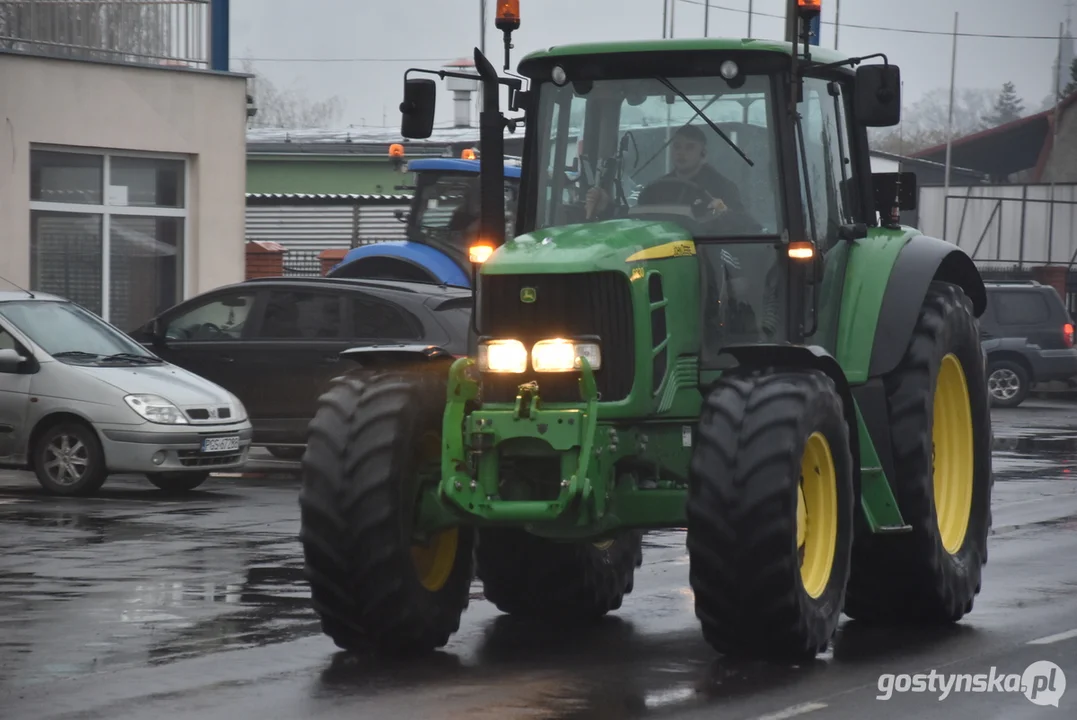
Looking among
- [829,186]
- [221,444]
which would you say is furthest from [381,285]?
[829,186]

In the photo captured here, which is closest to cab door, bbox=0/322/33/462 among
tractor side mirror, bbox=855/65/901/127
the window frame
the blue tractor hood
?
the blue tractor hood

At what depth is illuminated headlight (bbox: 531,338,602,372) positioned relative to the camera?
8453 mm

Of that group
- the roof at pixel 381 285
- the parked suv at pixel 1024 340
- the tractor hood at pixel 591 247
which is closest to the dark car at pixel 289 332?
the roof at pixel 381 285

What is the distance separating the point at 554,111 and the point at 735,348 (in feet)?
6.05

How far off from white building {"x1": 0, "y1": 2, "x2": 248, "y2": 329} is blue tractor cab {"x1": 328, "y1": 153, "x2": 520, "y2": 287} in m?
2.23

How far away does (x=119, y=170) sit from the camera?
24.6 metres

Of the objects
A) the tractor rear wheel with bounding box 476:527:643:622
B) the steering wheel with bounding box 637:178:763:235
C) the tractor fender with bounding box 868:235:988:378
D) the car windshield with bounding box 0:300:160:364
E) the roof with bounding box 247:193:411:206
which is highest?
the roof with bounding box 247:193:411:206

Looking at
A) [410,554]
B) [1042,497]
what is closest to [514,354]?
[410,554]

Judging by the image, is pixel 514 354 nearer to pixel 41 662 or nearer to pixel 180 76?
pixel 41 662

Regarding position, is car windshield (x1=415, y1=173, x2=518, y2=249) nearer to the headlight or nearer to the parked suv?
the headlight

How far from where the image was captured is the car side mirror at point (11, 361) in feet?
52.9

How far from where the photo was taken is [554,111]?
9523 millimetres

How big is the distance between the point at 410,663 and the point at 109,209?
17080 millimetres

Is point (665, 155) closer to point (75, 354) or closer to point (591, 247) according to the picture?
point (591, 247)
